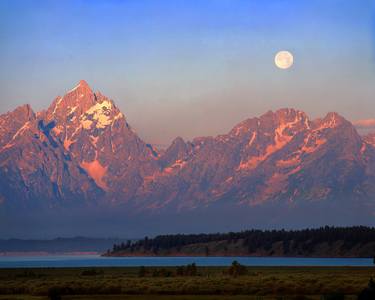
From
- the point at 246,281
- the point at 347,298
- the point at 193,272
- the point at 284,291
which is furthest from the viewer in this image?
the point at 193,272

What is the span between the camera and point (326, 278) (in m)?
146

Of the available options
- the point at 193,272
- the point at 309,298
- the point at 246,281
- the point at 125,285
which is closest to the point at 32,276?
the point at 193,272

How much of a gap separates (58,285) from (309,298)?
4497 cm

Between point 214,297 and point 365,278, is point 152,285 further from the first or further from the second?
point 365,278

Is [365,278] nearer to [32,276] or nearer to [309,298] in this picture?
[309,298]

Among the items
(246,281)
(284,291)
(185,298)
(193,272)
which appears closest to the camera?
(185,298)

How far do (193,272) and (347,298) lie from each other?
63.4 meters

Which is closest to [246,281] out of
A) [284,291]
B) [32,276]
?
[284,291]

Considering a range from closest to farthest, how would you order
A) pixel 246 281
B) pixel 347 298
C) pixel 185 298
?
pixel 347 298 < pixel 185 298 < pixel 246 281

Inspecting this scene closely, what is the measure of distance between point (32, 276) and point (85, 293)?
168 feet

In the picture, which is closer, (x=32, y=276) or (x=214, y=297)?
(x=214, y=297)

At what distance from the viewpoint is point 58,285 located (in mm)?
147125

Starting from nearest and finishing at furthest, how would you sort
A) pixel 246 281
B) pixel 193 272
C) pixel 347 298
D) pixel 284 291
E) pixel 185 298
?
pixel 347 298, pixel 185 298, pixel 284 291, pixel 246 281, pixel 193 272

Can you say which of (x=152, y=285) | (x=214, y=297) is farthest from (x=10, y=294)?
(x=214, y=297)
